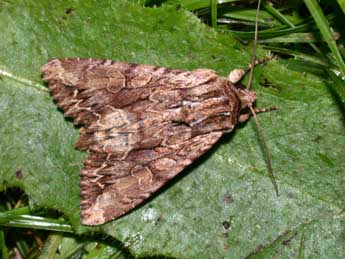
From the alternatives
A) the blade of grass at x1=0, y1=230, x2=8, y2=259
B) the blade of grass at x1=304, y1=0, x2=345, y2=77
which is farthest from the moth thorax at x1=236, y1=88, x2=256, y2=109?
the blade of grass at x1=0, y1=230, x2=8, y2=259

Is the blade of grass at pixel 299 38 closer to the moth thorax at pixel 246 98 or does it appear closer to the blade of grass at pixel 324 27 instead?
the blade of grass at pixel 324 27

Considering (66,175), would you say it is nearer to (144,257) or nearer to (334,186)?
(144,257)

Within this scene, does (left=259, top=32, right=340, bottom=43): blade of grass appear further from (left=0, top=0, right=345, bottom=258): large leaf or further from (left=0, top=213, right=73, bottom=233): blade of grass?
(left=0, top=213, right=73, bottom=233): blade of grass

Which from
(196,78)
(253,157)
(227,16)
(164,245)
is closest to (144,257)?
(164,245)

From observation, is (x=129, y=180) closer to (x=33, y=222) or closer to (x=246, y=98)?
(x=33, y=222)

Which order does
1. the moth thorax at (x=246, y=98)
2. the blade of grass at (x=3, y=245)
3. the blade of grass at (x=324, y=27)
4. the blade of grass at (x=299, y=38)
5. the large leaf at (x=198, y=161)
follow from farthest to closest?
the blade of grass at (x=299, y=38) → the blade of grass at (x=3, y=245) → the blade of grass at (x=324, y=27) → the moth thorax at (x=246, y=98) → the large leaf at (x=198, y=161)

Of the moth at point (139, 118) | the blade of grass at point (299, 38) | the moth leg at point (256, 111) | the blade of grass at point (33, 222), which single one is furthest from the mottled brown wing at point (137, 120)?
the blade of grass at point (299, 38)
